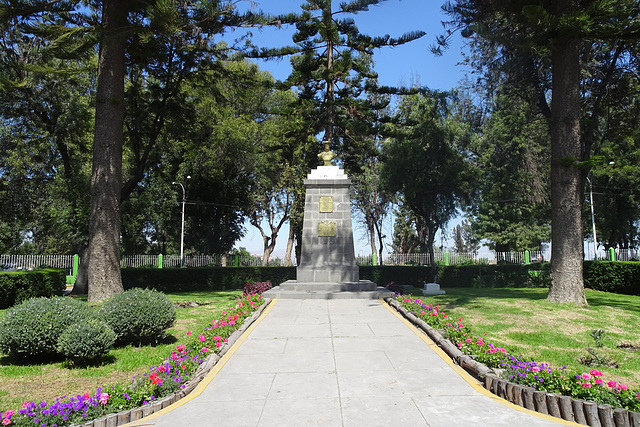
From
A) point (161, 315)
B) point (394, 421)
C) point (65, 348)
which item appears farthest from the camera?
point (161, 315)

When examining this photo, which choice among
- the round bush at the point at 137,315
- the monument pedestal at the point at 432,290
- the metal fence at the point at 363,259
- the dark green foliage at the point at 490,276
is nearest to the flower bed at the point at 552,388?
the round bush at the point at 137,315

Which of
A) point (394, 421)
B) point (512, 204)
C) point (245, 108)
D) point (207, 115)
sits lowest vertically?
point (394, 421)

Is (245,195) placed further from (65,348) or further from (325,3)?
(65,348)

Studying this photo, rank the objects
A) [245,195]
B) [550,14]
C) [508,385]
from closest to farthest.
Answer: [508,385] < [550,14] < [245,195]

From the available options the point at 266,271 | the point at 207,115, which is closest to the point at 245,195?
the point at 207,115

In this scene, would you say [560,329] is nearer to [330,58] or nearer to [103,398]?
[103,398]

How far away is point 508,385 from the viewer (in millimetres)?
4355

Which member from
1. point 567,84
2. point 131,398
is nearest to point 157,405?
point 131,398

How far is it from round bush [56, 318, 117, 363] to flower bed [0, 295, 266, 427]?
3.83 feet

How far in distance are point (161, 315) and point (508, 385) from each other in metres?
5.32

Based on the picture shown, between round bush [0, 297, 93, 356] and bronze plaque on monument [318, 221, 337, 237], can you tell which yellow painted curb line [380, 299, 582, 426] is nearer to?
round bush [0, 297, 93, 356]

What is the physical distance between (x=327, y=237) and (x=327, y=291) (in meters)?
2.24

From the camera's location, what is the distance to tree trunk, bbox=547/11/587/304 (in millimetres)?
12000

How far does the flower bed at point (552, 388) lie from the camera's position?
12.1 feet
